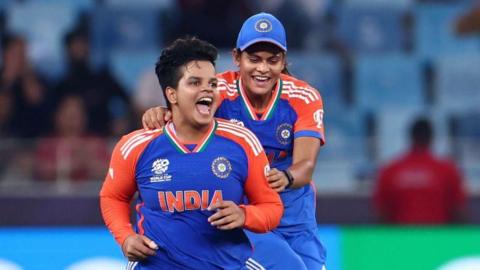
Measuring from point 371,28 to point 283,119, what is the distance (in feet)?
18.7

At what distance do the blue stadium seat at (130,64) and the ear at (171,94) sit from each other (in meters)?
5.64

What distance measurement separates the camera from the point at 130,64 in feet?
35.1

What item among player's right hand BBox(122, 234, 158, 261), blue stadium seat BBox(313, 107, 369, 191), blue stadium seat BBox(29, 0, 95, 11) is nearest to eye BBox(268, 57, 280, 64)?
player's right hand BBox(122, 234, 158, 261)

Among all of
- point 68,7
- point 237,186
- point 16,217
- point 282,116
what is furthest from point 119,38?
point 237,186

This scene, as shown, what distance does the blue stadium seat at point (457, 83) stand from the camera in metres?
10.5

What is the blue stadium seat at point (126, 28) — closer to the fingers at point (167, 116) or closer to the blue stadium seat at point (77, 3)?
the blue stadium seat at point (77, 3)

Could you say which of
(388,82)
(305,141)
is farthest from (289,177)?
(388,82)

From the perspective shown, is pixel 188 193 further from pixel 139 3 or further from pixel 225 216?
pixel 139 3

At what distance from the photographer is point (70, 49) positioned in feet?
34.2

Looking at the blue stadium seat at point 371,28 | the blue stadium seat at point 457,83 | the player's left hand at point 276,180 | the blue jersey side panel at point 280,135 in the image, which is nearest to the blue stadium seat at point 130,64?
the blue stadium seat at point 371,28

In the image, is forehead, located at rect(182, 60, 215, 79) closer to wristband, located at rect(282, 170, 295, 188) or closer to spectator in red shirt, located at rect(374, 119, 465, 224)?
wristband, located at rect(282, 170, 295, 188)

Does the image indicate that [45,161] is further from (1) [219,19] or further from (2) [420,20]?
(2) [420,20]

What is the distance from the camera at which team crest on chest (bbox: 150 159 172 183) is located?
4719 mm

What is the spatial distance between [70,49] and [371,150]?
9.64ft
